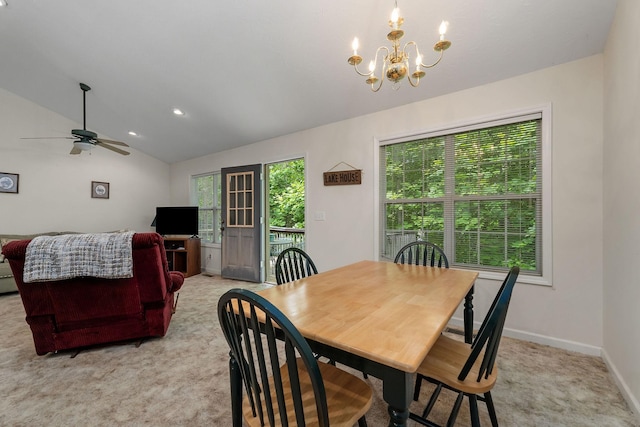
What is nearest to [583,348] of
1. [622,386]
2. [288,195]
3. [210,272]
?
[622,386]

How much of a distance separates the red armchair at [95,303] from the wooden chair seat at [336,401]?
1647 mm

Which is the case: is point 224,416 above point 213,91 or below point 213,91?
below

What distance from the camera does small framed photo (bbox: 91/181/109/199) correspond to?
5168 millimetres

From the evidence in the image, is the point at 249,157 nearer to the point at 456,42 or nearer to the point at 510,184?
the point at 456,42

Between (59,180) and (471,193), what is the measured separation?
6.43 m

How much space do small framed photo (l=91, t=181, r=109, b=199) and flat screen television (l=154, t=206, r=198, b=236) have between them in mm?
1001

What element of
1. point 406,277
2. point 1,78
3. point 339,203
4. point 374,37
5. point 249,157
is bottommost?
point 406,277

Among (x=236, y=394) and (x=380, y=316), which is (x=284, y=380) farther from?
(x=380, y=316)

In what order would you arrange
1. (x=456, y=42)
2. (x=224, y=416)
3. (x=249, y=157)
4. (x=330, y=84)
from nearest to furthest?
(x=224, y=416) → (x=456, y=42) → (x=330, y=84) → (x=249, y=157)

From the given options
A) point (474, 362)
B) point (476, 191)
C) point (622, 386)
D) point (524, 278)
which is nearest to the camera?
point (474, 362)

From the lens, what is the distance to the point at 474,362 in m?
1.19

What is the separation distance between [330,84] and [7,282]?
5137 mm

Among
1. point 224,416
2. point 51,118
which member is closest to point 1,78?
point 51,118

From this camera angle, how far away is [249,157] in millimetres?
4738
